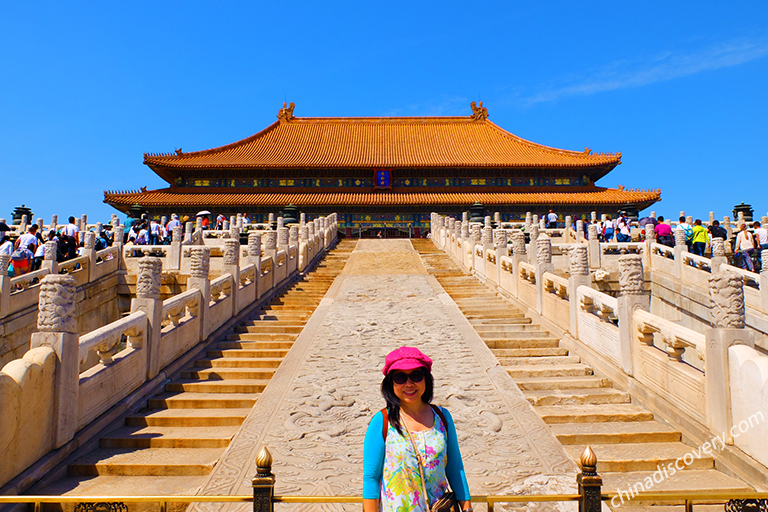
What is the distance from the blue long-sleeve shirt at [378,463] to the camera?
227 centimetres

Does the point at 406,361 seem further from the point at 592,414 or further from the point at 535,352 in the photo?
the point at 535,352

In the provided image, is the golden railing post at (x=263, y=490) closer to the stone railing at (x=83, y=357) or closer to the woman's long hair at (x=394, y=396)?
the woman's long hair at (x=394, y=396)

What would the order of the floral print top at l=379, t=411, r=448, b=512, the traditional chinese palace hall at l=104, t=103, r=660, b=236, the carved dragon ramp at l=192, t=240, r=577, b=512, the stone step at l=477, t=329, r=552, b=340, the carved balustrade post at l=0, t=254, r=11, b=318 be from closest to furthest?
1. the floral print top at l=379, t=411, r=448, b=512
2. the carved dragon ramp at l=192, t=240, r=577, b=512
3. the stone step at l=477, t=329, r=552, b=340
4. the carved balustrade post at l=0, t=254, r=11, b=318
5. the traditional chinese palace hall at l=104, t=103, r=660, b=236

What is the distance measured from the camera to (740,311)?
4.54 meters

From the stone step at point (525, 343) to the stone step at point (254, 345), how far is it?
10.9 ft

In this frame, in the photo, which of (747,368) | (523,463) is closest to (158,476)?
(523,463)

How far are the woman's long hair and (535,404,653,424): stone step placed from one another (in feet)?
11.2

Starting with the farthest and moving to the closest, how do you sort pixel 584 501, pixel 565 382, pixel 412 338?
pixel 412 338
pixel 565 382
pixel 584 501

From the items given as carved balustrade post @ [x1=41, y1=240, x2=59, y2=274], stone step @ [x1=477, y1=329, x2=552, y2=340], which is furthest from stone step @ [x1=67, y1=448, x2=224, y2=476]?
carved balustrade post @ [x1=41, y1=240, x2=59, y2=274]

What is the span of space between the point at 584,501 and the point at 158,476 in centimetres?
382

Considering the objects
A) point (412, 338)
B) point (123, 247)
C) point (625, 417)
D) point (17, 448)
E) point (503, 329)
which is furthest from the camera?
point (123, 247)

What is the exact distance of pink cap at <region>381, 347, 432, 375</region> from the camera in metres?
2.39

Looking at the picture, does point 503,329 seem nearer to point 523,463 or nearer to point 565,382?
point 565,382

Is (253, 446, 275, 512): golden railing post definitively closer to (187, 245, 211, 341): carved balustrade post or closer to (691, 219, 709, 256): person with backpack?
(187, 245, 211, 341): carved balustrade post
